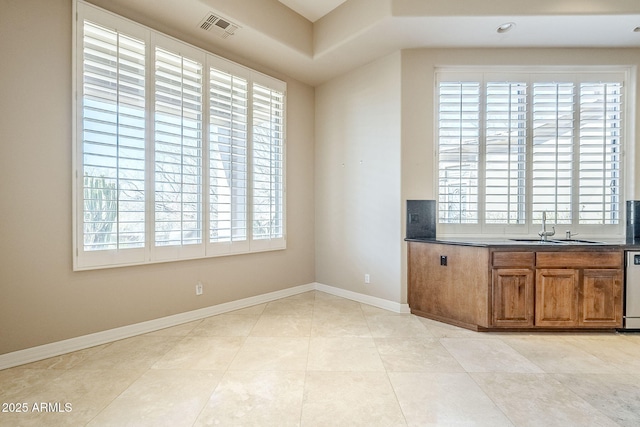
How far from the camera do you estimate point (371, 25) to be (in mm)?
2953

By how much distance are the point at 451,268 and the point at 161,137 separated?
3.37 meters

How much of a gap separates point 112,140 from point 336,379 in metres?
2.80

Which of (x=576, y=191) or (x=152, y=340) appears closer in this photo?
(x=152, y=340)

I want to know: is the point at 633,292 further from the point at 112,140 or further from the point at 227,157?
the point at 112,140

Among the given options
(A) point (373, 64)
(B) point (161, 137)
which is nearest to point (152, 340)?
(B) point (161, 137)

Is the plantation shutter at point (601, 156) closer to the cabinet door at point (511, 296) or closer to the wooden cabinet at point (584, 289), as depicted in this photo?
the wooden cabinet at point (584, 289)

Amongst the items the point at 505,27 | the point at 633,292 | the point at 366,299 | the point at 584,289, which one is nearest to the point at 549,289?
the point at 584,289

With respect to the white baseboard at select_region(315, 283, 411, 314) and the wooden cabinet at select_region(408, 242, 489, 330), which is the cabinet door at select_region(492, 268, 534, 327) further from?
the white baseboard at select_region(315, 283, 411, 314)

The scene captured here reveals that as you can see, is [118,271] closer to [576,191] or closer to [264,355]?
[264,355]

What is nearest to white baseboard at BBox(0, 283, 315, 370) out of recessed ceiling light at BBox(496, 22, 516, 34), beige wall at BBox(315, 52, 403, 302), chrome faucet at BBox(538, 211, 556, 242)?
beige wall at BBox(315, 52, 403, 302)

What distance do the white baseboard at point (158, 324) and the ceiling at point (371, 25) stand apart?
9.88ft

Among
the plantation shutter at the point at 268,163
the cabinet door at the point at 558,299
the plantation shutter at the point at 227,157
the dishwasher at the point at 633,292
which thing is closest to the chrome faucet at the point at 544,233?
the cabinet door at the point at 558,299

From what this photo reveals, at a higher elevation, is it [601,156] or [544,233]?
[601,156]

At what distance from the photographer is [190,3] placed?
262 centimetres
